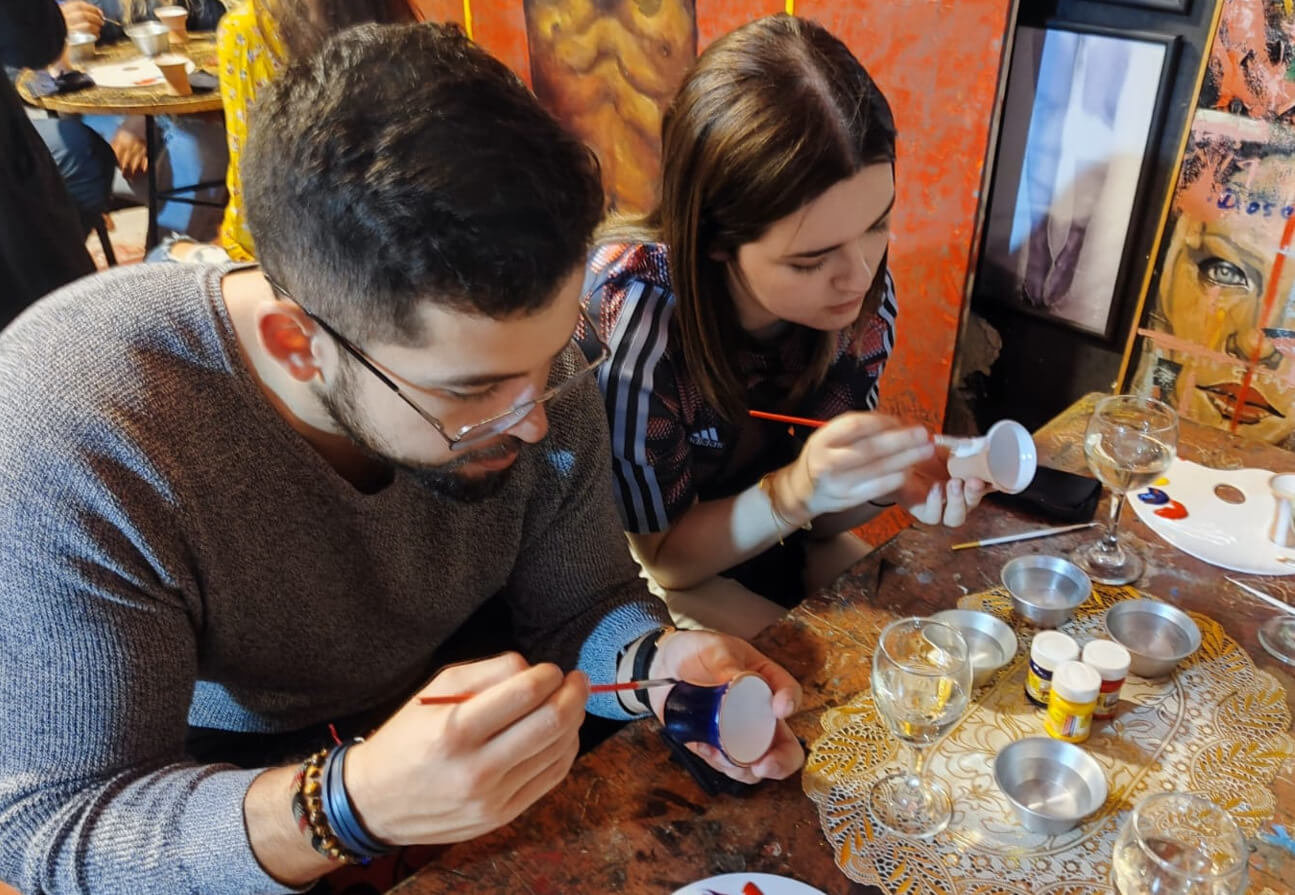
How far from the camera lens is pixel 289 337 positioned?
110cm

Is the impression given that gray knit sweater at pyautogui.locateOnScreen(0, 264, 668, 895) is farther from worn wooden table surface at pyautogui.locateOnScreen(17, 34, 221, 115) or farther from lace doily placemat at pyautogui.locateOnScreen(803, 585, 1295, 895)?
worn wooden table surface at pyautogui.locateOnScreen(17, 34, 221, 115)

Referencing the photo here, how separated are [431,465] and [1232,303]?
166cm

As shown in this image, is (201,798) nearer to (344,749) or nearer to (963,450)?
(344,749)

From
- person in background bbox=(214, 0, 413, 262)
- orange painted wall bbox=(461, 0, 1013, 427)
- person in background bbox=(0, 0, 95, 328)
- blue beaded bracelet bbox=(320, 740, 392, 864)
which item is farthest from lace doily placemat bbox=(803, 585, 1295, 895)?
person in background bbox=(0, 0, 95, 328)

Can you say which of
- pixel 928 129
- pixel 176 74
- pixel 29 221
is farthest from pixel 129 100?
pixel 928 129

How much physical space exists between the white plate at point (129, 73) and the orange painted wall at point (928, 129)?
2.15m

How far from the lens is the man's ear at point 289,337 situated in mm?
1071

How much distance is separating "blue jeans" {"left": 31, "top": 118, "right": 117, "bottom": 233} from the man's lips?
3737 mm

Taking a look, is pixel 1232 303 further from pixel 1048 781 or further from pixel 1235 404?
pixel 1048 781

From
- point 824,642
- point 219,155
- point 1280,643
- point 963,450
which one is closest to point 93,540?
point 824,642

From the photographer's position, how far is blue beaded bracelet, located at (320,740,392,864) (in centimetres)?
100

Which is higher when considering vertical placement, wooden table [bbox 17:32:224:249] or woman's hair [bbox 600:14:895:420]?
woman's hair [bbox 600:14:895:420]

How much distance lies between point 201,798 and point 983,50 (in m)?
1.97

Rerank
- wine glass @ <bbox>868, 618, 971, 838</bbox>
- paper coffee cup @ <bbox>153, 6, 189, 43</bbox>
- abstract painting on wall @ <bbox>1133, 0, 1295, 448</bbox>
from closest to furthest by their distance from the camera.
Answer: wine glass @ <bbox>868, 618, 971, 838</bbox>, abstract painting on wall @ <bbox>1133, 0, 1295, 448</bbox>, paper coffee cup @ <bbox>153, 6, 189, 43</bbox>
